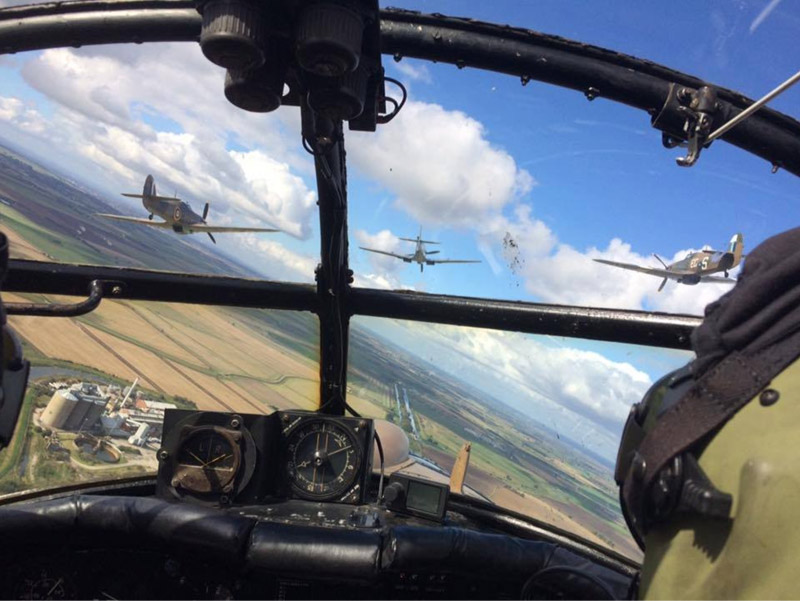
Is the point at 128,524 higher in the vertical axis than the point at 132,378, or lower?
higher

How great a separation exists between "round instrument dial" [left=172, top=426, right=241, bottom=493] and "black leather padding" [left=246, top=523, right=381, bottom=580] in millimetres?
861

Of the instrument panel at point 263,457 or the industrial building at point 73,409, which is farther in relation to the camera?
the industrial building at point 73,409

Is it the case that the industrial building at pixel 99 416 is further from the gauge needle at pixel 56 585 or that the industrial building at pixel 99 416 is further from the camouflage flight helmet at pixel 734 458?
the camouflage flight helmet at pixel 734 458

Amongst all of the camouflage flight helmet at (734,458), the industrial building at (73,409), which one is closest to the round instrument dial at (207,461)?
the industrial building at (73,409)

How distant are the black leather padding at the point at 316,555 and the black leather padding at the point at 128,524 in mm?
89

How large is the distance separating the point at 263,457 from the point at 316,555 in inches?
43.7

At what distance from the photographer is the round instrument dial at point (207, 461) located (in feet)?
8.91

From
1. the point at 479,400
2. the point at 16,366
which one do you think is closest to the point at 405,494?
the point at 16,366

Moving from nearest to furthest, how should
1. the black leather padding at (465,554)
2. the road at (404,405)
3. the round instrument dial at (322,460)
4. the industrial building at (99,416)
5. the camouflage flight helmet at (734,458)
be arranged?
the camouflage flight helmet at (734,458), the black leather padding at (465,554), the round instrument dial at (322,460), the industrial building at (99,416), the road at (404,405)

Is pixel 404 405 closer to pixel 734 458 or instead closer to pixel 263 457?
pixel 263 457

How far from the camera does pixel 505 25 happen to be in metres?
2.11

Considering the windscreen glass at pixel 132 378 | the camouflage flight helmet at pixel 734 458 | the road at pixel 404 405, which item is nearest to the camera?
the camouflage flight helmet at pixel 734 458

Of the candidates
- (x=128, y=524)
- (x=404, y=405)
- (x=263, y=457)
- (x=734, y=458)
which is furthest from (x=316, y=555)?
(x=404, y=405)

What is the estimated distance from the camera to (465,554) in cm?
184
